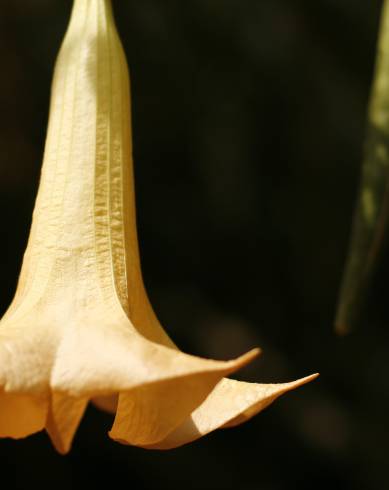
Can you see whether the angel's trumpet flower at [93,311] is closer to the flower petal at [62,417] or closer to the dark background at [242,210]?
the flower petal at [62,417]

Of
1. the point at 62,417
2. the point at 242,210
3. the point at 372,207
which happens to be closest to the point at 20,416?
the point at 62,417

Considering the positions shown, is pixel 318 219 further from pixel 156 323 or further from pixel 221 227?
pixel 156 323

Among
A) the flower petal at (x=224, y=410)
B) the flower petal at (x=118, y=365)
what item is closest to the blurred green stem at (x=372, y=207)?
the flower petal at (x=224, y=410)

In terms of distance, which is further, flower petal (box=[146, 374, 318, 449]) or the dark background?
the dark background

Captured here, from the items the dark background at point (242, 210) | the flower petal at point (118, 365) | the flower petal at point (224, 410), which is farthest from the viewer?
the dark background at point (242, 210)

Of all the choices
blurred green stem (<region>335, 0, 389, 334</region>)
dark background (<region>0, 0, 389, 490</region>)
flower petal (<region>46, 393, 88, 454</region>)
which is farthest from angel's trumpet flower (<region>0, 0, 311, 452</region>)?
dark background (<region>0, 0, 389, 490</region>)

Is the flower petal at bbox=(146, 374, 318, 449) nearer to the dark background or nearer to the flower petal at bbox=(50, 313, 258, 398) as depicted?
the flower petal at bbox=(50, 313, 258, 398)

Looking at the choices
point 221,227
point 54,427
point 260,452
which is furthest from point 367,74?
point 54,427
